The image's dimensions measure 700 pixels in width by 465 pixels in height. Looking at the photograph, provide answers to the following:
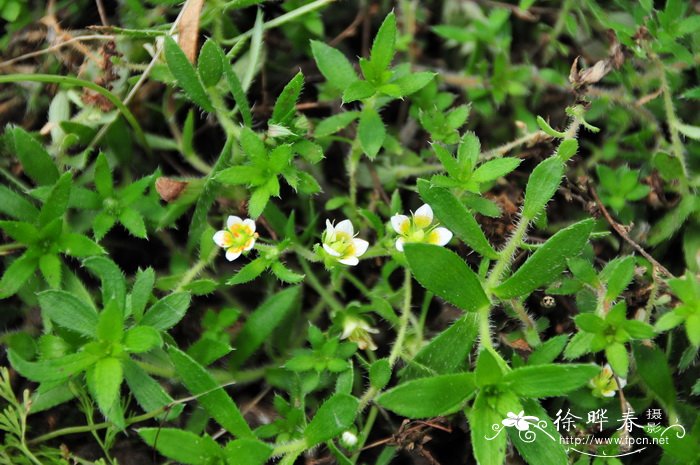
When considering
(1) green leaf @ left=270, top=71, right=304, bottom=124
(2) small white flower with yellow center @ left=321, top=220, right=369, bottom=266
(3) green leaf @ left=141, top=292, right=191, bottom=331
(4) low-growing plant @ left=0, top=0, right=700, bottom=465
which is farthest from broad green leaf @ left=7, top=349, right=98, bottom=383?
(1) green leaf @ left=270, top=71, right=304, bottom=124

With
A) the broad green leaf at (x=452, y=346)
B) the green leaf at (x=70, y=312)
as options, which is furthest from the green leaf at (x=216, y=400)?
the broad green leaf at (x=452, y=346)

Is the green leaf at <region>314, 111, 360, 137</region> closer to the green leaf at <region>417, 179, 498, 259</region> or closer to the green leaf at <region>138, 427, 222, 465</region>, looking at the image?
the green leaf at <region>417, 179, 498, 259</region>

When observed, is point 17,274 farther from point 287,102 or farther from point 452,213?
point 452,213

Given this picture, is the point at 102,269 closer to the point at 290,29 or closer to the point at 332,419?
the point at 332,419

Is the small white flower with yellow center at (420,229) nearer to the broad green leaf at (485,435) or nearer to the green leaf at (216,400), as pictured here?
the broad green leaf at (485,435)

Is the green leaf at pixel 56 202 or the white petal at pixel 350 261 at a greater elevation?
the green leaf at pixel 56 202
